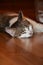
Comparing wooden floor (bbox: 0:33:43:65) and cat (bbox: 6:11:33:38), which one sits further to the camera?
cat (bbox: 6:11:33:38)

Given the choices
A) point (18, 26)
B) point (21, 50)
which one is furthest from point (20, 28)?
point (21, 50)

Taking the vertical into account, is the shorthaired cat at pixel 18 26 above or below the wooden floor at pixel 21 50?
above

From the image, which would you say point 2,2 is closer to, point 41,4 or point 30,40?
point 41,4

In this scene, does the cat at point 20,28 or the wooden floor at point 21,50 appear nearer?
the wooden floor at point 21,50

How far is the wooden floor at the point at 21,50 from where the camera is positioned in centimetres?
196

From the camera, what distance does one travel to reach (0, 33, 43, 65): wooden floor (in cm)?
196

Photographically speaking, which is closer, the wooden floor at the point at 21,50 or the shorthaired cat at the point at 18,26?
the wooden floor at the point at 21,50

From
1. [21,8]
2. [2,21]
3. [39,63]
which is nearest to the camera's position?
[39,63]

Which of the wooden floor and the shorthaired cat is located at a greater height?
the shorthaired cat

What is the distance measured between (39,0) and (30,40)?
113 cm

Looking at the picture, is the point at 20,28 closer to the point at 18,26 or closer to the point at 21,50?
the point at 18,26

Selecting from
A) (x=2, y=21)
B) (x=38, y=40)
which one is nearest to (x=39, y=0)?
(x=2, y=21)

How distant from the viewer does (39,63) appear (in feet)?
6.20

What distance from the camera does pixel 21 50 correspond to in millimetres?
2232
